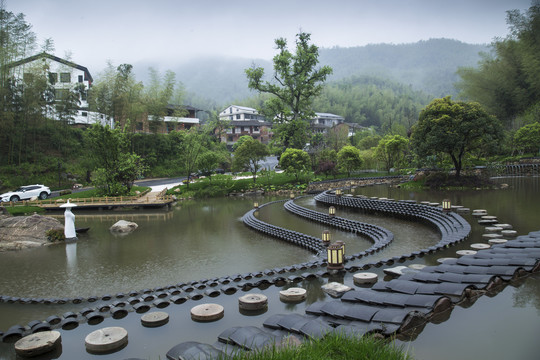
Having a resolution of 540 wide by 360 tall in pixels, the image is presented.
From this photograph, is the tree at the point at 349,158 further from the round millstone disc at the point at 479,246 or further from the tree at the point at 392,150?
the round millstone disc at the point at 479,246

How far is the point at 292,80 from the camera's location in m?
35.6

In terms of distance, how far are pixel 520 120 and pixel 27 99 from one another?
138ft

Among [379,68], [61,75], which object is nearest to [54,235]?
[61,75]

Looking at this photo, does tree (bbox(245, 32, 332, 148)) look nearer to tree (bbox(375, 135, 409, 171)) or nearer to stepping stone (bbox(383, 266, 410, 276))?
tree (bbox(375, 135, 409, 171))

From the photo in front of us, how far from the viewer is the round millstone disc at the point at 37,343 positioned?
5.46 meters

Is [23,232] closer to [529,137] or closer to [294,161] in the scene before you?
[294,161]

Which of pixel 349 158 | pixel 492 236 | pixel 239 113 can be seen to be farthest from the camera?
pixel 239 113

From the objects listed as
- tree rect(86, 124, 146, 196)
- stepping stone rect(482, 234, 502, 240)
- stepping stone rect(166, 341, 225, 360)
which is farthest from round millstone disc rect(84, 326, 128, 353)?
tree rect(86, 124, 146, 196)

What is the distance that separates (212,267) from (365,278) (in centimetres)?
492

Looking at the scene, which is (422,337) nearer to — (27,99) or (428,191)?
(428,191)

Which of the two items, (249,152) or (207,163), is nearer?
(207,163)

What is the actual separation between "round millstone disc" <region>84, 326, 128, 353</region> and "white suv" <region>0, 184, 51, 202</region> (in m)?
25.5

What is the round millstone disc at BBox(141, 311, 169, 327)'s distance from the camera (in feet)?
20.6

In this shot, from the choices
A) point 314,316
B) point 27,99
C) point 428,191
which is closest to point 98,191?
point 27,99
